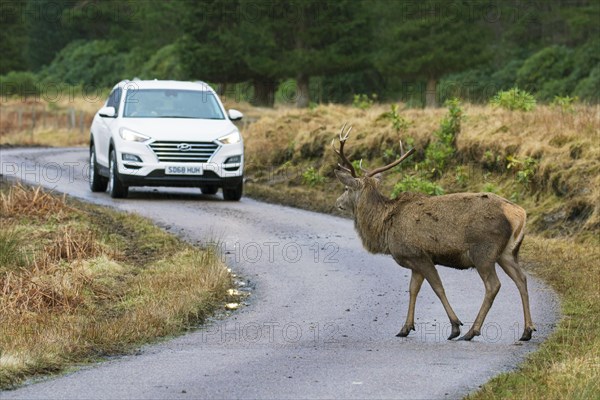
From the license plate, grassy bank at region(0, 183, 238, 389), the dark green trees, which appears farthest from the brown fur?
the dark green trees

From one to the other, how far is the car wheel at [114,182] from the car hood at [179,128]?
2.23 ft

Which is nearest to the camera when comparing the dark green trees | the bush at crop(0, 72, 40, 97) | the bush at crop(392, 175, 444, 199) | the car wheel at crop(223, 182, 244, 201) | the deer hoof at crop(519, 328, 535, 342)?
the deer hoof at crop(519, 328, 535, 342)

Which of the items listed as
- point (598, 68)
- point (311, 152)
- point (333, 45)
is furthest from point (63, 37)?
point (311, 152)

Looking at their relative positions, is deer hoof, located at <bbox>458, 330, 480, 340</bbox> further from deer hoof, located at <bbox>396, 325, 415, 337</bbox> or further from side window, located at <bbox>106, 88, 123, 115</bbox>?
side window, located at <bbox>106, 88, 123, 115</bbox>

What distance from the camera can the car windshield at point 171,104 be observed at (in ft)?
77.3

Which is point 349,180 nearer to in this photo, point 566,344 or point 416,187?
point 566,344

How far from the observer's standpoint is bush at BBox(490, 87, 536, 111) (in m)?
A: 26.2

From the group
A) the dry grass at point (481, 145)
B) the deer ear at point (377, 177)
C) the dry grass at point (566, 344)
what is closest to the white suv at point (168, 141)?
the dry grass at point (481, 145)

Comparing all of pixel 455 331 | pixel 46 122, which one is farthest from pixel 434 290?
pixel 46 122

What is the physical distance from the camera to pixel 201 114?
23.9 meters

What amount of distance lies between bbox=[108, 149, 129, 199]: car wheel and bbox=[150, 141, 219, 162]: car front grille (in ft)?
2.78

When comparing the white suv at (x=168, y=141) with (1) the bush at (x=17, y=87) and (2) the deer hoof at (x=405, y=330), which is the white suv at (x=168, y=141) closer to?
(2) the deer hoof at (x=405, y=330)

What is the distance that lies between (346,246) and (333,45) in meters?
47.8

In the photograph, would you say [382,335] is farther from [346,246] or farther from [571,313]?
[346,246]
